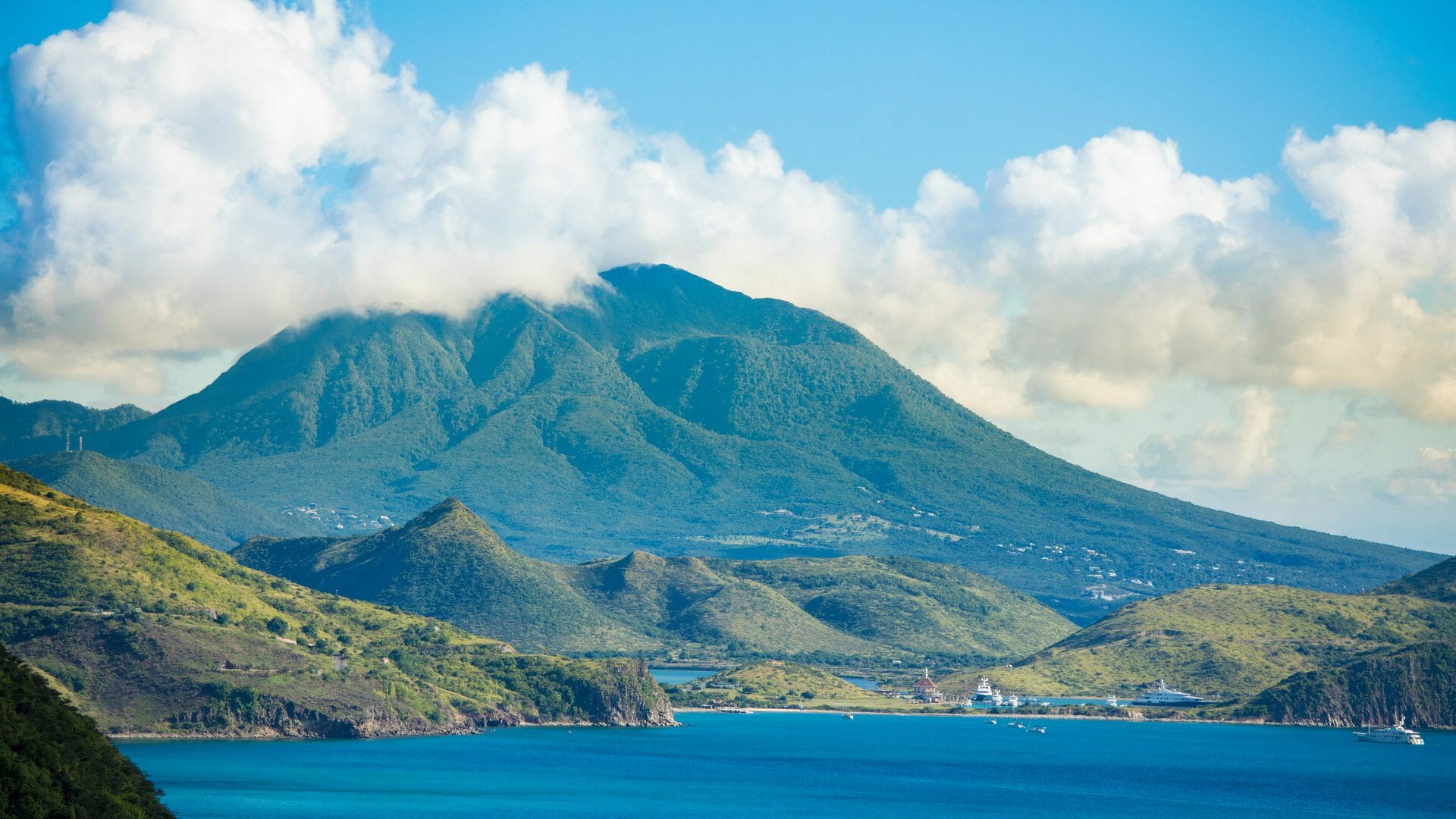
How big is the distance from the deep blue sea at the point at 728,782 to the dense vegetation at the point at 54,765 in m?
25.1

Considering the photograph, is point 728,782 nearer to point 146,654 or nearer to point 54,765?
point 146,654

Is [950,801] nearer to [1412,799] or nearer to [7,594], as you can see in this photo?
[1412,799]

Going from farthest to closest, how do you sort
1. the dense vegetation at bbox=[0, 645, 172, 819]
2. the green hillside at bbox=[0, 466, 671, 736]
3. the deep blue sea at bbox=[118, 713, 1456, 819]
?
the green hillside at bbox=[0, 466, 671, 736] → the deep blue sea at bbox=[118, 713, 1456, 819] → the dense vegetation at bbox=[0, 645, 172, 819]

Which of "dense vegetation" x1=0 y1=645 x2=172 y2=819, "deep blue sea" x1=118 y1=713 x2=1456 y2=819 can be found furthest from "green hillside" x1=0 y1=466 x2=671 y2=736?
"dense vegetation" x1=0 y1=645 x2=172 y2=819

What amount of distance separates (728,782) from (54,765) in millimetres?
81470

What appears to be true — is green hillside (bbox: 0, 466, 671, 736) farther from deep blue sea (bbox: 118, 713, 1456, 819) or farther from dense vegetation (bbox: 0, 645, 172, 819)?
dense vegetation (bbox: 0, 645, 172, 819)

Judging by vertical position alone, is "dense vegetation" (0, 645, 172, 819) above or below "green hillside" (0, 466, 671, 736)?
below

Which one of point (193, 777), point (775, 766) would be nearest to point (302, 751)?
point (193, 777)

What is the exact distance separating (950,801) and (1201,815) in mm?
19619

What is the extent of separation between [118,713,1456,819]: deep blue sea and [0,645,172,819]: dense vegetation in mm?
25060

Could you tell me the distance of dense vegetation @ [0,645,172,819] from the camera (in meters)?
88.2

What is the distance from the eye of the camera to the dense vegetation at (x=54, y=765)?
88.2 meters

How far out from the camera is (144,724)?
175125 mm

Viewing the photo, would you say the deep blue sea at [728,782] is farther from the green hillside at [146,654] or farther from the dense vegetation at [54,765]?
the dense vegetation at [54,765]
